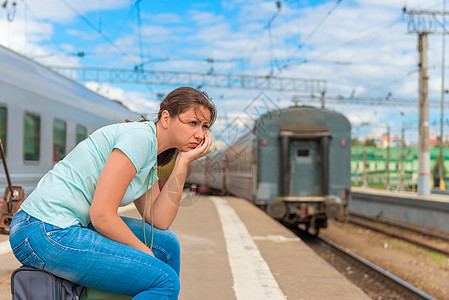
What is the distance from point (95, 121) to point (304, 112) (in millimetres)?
5035

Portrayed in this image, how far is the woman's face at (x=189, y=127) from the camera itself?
2.25m

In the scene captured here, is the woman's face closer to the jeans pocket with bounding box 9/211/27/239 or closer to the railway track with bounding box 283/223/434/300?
the jeans pocket with bounding box 9/211/27/239

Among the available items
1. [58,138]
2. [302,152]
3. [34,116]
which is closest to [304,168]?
[302,152]

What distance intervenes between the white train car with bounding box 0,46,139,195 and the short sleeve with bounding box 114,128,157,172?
20.7ft

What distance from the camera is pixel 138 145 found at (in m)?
2.04

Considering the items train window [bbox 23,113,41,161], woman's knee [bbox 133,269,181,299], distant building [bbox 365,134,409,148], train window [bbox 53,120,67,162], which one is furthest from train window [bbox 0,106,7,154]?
distant building [bbox 365,134,409,148]

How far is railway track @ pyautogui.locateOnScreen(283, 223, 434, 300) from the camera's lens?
732 cm

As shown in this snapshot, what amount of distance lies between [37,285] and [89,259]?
0.24 m

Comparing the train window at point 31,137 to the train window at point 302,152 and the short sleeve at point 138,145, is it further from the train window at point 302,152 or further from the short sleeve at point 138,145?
the short sleeve at point 138,145

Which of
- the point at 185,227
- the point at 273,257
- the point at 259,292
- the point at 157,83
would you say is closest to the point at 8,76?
the point at 185,227

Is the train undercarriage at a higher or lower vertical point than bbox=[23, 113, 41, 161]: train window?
lower

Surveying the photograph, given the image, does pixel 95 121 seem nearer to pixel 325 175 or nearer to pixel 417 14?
pixel 325 175

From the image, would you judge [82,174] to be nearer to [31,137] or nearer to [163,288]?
[163,288]

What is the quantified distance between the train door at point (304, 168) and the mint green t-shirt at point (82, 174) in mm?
10870
